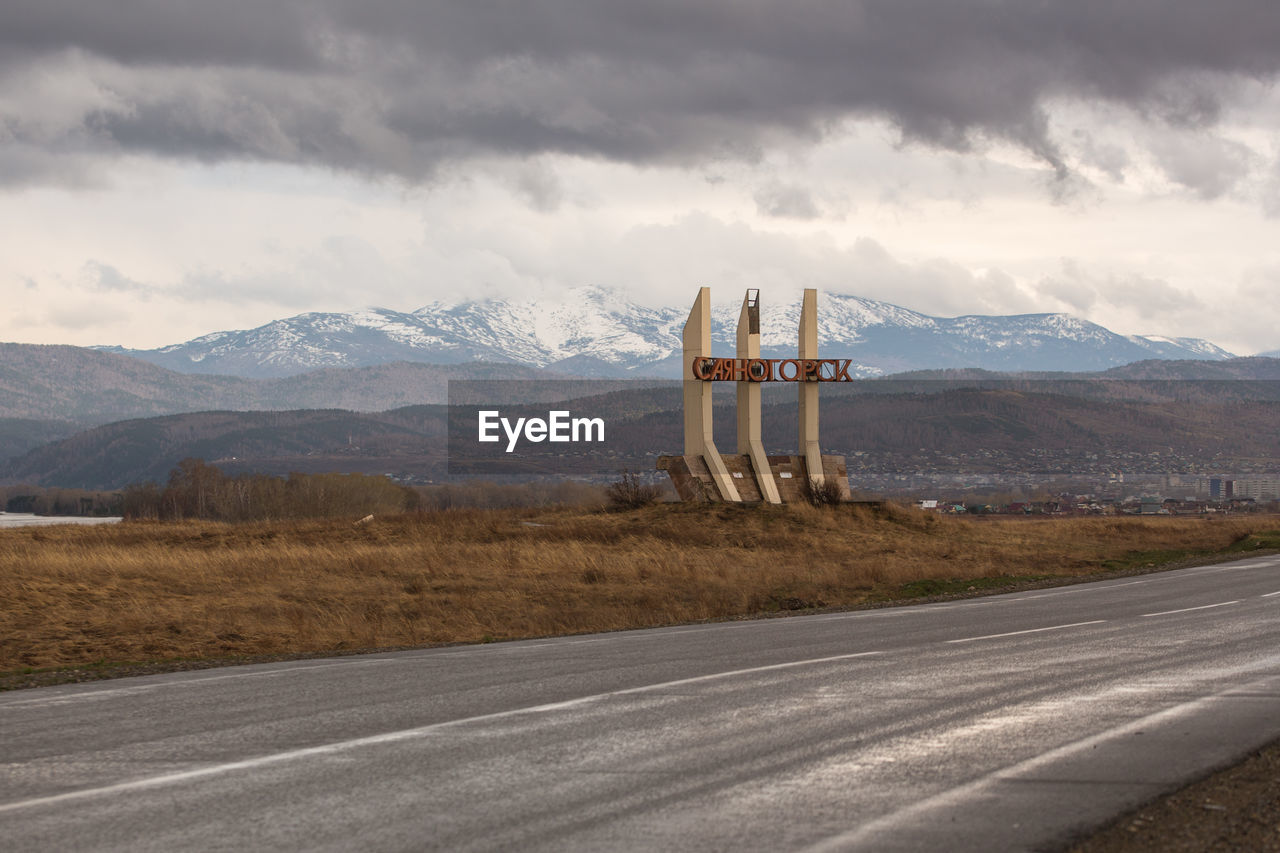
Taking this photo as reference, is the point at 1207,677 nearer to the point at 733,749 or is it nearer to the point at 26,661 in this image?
the point at 733,749

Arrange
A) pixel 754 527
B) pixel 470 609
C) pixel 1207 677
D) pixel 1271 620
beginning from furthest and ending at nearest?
pixel 754 527 < pixel 470 609 < pixel 1271 620 < pixel 1207 677

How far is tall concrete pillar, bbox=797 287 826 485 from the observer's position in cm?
4772

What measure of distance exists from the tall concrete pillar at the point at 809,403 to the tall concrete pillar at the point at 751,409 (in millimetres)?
1742

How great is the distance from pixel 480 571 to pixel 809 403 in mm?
20238

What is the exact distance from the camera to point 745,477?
46.9 m

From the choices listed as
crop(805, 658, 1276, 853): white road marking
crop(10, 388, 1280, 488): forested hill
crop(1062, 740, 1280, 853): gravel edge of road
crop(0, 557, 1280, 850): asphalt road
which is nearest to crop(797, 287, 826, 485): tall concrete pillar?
crop(0, 557, 1280, 850): asphalt road

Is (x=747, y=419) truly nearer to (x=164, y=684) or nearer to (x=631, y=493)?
(x=631, y=493)

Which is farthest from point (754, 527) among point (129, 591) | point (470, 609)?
point (129, 591)

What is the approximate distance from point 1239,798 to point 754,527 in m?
34.3

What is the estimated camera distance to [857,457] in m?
141

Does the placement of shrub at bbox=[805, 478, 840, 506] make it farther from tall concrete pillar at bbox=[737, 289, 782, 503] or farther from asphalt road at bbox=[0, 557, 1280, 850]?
asphalt road at bbox=[0, 557, 1280, 850]

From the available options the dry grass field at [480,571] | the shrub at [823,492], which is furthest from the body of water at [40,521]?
the shrub at [823,492]

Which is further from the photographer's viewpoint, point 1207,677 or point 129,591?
point 129,591

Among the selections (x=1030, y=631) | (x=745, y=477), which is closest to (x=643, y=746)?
(x=1030, y=631)
